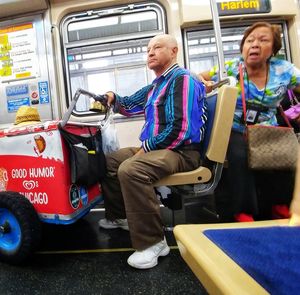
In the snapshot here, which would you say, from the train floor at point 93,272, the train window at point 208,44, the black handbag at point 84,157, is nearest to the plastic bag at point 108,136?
the black handbag at point 84,157

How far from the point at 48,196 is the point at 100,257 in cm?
49

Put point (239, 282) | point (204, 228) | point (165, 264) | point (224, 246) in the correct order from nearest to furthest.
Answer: point (239, 282) → point (224, 246) → point (204, 228) → point (165, 264)

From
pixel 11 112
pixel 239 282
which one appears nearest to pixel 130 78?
pixel 11 112

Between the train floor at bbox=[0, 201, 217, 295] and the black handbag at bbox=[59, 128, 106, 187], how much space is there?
18.5 inches

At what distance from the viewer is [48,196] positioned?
5.23 ft

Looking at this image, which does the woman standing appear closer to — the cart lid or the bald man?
the bald man

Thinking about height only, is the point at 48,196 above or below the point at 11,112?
below

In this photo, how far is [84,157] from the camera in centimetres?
161

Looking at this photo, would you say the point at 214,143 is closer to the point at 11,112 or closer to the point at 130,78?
the point at 130,78

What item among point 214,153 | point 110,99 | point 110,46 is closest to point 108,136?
point 110,99

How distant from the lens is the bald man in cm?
148

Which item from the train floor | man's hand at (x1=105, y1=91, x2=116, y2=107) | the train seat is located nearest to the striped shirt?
the train seat

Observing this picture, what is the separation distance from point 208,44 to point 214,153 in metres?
1.92

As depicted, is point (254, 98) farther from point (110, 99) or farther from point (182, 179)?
point (110, 99)
